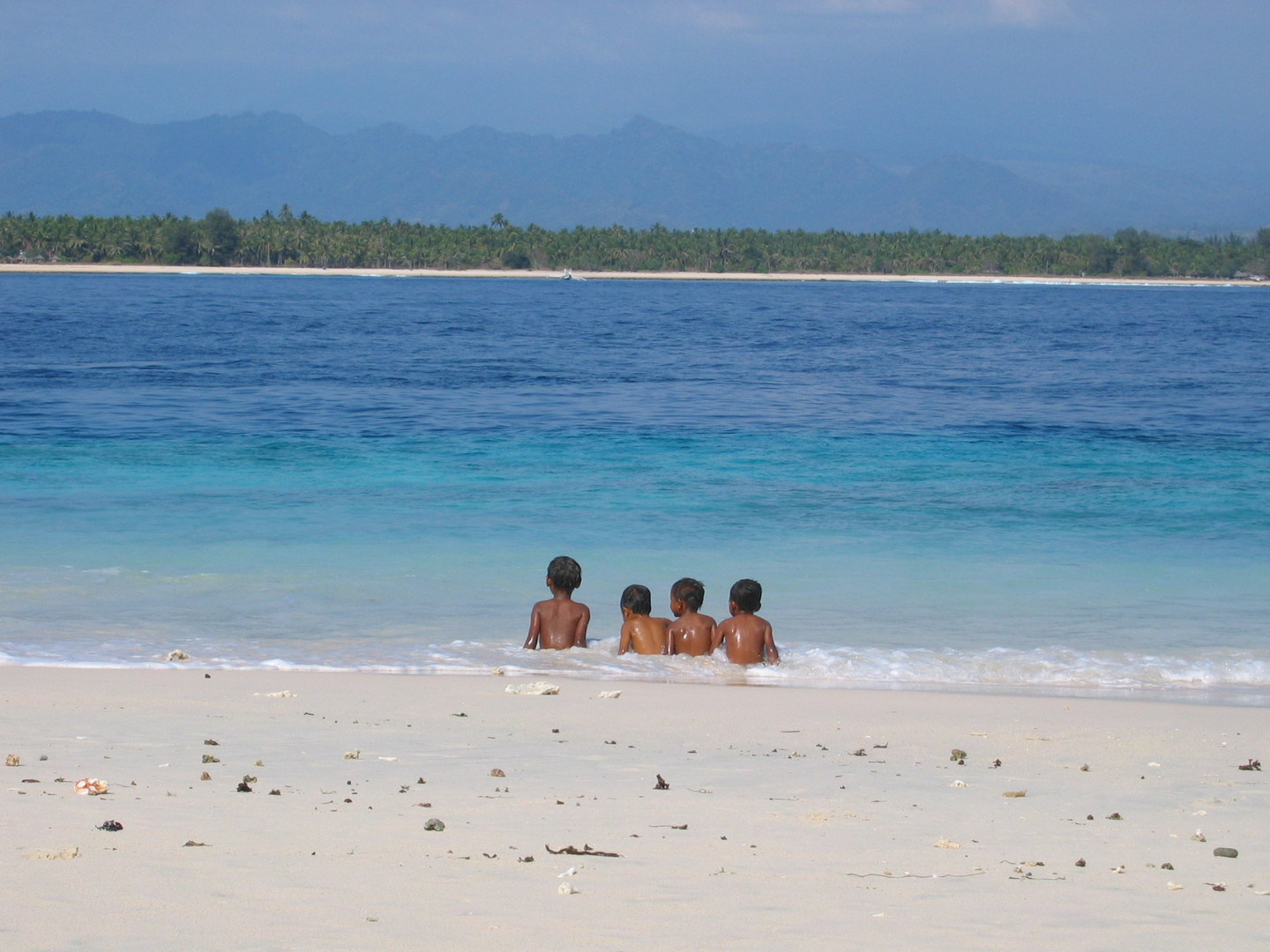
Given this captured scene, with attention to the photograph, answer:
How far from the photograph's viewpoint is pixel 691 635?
32.0 ft

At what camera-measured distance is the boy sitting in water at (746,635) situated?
951cm

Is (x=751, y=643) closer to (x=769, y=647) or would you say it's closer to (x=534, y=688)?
(x=769, y=647)

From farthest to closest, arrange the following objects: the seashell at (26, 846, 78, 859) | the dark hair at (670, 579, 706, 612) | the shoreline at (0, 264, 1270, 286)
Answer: the shoreline at (0, 264, 1270, 286)
the dark hair at (670, 579, 706, 612)
the seashell at (26, 846, 78, 859)


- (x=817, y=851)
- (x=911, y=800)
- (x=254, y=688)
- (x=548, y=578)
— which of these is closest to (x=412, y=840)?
(x=817, y=851)

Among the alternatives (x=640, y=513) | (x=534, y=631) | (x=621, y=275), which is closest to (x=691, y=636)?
(x=534, y=631)

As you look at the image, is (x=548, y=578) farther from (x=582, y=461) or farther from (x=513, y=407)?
(x=513, y=407)

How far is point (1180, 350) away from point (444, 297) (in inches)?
2757

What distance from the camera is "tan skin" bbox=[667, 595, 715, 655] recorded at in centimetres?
973

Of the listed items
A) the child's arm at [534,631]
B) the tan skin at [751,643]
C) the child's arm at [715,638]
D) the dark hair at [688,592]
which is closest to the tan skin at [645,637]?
the dark hair at [688,592]

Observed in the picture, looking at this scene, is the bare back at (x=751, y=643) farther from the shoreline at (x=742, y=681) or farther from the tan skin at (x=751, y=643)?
the shoreline at (x=742, y=681)

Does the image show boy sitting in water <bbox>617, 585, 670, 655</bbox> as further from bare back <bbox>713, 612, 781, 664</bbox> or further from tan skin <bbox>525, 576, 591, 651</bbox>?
bare back <bbox>713, 612, 781, 664</bbox>

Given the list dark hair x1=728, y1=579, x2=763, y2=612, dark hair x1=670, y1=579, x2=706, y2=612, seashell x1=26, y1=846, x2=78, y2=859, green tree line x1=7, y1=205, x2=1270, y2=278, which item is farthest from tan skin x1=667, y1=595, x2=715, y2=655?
green tree line x1=7, y1=205, x2=1270, y2=278

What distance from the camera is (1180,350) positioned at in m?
54.5

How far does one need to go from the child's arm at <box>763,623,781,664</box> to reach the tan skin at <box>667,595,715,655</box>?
0.45m
